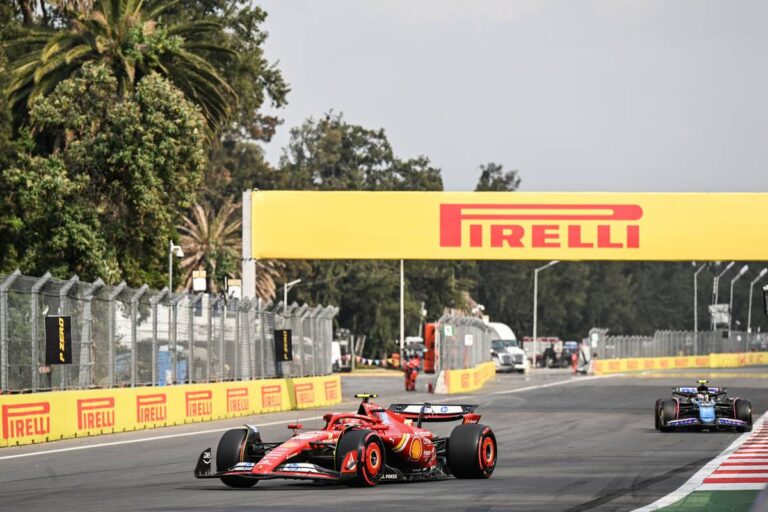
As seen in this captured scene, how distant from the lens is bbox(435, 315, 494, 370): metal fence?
48.6m

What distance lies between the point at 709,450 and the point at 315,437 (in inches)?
322

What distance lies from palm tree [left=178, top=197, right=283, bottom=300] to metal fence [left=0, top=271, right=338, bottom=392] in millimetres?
43360

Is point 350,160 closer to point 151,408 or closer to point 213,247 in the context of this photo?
point 213,247

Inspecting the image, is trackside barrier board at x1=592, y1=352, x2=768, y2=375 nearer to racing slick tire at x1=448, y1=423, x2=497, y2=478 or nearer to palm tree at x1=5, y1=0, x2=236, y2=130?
palm tree at x1=5, y1=0, x2=236, y2=130

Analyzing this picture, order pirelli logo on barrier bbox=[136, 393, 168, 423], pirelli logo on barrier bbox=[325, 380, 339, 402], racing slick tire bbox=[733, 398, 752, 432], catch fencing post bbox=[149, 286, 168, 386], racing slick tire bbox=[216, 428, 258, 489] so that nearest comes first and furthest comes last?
racing slick tire bbox=[216, 428, 258, 489]
racing slick tire bbox=[733, 398, 752, 432]
pirelli logo on barrier bbox=[136, 393, 168, 423]
catch fencing post bbox=[149, 286, 168, 386]
pirelli logo on barrier bbox=[325, 380, 339, 402]

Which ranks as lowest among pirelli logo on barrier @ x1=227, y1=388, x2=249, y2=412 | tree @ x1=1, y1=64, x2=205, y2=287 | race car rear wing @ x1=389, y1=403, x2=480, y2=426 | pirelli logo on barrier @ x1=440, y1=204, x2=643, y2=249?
pirelli logo on barrier @ x1=227, y1=388, x2=249, y2=412

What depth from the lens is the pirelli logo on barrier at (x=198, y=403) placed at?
27.8m

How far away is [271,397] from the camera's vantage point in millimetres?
32906

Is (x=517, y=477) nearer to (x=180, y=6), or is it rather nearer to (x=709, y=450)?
(x=709, y=450)

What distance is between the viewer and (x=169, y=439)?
2292cm

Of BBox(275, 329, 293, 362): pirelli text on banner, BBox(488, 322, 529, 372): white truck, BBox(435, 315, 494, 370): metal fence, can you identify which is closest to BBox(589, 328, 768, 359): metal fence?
BBox(488, 322, 529, 372): white truck

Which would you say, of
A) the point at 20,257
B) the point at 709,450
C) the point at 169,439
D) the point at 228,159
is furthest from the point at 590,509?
the point at 228,159

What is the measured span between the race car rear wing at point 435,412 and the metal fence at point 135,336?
8015 millimetres

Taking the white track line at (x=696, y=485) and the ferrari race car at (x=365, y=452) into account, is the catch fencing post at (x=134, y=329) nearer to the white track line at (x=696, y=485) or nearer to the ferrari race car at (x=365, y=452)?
the white track line at (x=696, y=485)
